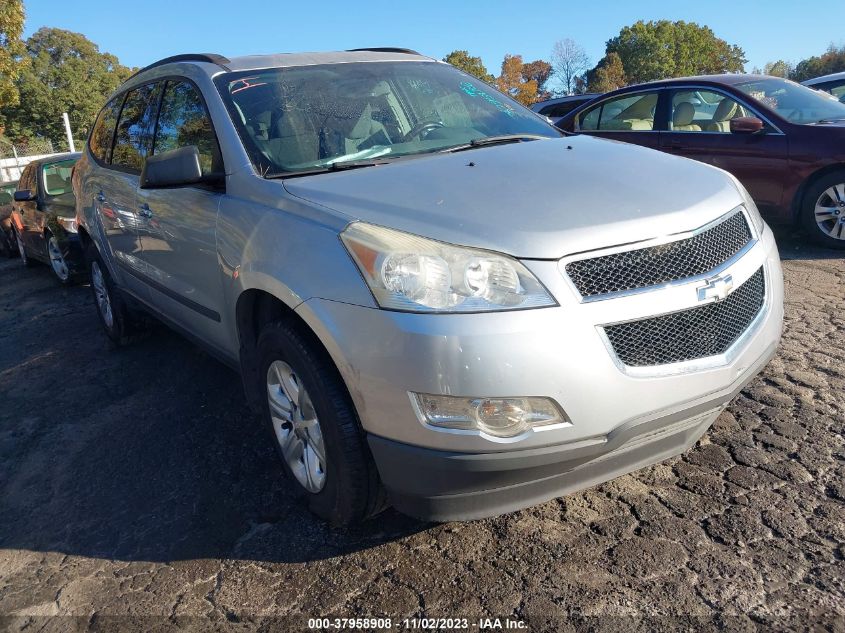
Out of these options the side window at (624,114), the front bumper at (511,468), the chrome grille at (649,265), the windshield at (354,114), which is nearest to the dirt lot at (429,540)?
the front bumper at (511,468)

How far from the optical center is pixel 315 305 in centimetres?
245

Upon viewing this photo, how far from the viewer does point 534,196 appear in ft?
8.26

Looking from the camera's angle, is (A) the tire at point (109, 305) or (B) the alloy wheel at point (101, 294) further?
(B) the alloy wheel at point (101, 294)

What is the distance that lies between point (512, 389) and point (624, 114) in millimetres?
6517

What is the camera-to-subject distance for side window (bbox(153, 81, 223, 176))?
134 inches

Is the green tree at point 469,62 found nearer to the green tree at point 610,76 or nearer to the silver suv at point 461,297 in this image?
the green tree at point 610,76

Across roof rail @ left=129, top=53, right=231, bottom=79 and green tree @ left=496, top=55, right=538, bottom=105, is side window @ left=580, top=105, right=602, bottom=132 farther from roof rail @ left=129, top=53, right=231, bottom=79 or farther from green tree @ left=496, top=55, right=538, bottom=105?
green tree @ left=496, top=55, right=538, bottom=105

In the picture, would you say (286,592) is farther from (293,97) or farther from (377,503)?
(293,97)

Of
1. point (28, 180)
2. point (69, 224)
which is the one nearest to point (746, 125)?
point (69, 224)

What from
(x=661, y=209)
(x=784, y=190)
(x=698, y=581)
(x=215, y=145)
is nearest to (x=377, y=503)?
(x=698, y=581)

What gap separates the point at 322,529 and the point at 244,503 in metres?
0.44

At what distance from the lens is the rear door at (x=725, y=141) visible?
6430 mm

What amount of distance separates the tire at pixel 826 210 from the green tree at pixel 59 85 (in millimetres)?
52998

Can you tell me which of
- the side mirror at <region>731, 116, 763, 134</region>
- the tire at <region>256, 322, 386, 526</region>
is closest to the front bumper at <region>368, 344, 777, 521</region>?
the tire at <region>256, 322, 386, 526</region>
